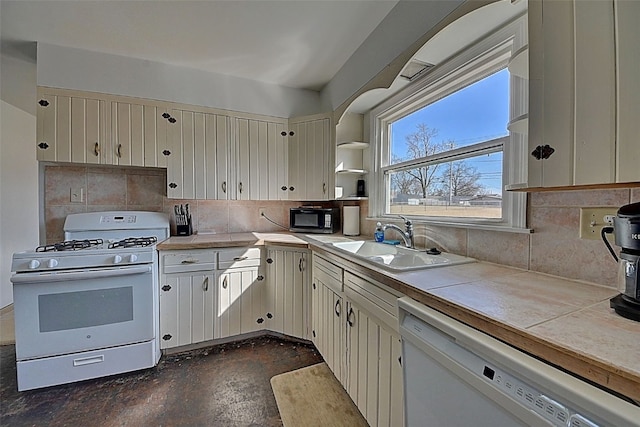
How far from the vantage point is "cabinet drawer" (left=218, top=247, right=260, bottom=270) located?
2303 millimetres

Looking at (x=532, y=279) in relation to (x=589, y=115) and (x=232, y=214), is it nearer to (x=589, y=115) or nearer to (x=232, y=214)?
(x=589, y=115)

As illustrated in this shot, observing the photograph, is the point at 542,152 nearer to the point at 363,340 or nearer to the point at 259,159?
the point at 363,340

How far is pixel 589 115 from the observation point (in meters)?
0.76

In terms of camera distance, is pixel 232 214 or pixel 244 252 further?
pixel 232 214

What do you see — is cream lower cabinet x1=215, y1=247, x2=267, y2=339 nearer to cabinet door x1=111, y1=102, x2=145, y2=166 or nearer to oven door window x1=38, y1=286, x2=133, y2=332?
oven door window x1=38, y1=286, x2=133, y2=332

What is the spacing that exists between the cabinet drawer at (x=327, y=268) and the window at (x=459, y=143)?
2.29 ft

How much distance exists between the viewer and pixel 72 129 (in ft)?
7.28

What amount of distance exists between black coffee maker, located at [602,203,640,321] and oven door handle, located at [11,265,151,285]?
7.84 ft

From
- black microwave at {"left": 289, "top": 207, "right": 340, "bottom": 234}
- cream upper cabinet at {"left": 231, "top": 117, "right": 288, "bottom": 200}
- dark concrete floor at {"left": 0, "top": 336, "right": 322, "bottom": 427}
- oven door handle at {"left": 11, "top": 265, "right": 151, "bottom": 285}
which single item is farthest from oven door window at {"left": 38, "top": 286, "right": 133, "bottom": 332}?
black microwave at {"left": 289, "top": 207, "right": 340, "bottom": 234}

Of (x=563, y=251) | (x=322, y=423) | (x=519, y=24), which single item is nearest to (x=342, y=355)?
(x=322, y=423)

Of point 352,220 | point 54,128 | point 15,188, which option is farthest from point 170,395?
point 15,188

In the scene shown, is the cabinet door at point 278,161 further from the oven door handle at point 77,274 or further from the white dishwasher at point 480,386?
the white dishwasher at point 480,386

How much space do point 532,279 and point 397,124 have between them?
61.3 inches

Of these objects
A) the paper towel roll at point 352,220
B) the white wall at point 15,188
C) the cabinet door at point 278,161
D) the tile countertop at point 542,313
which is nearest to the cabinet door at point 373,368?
the tile countertop at point 542,313
